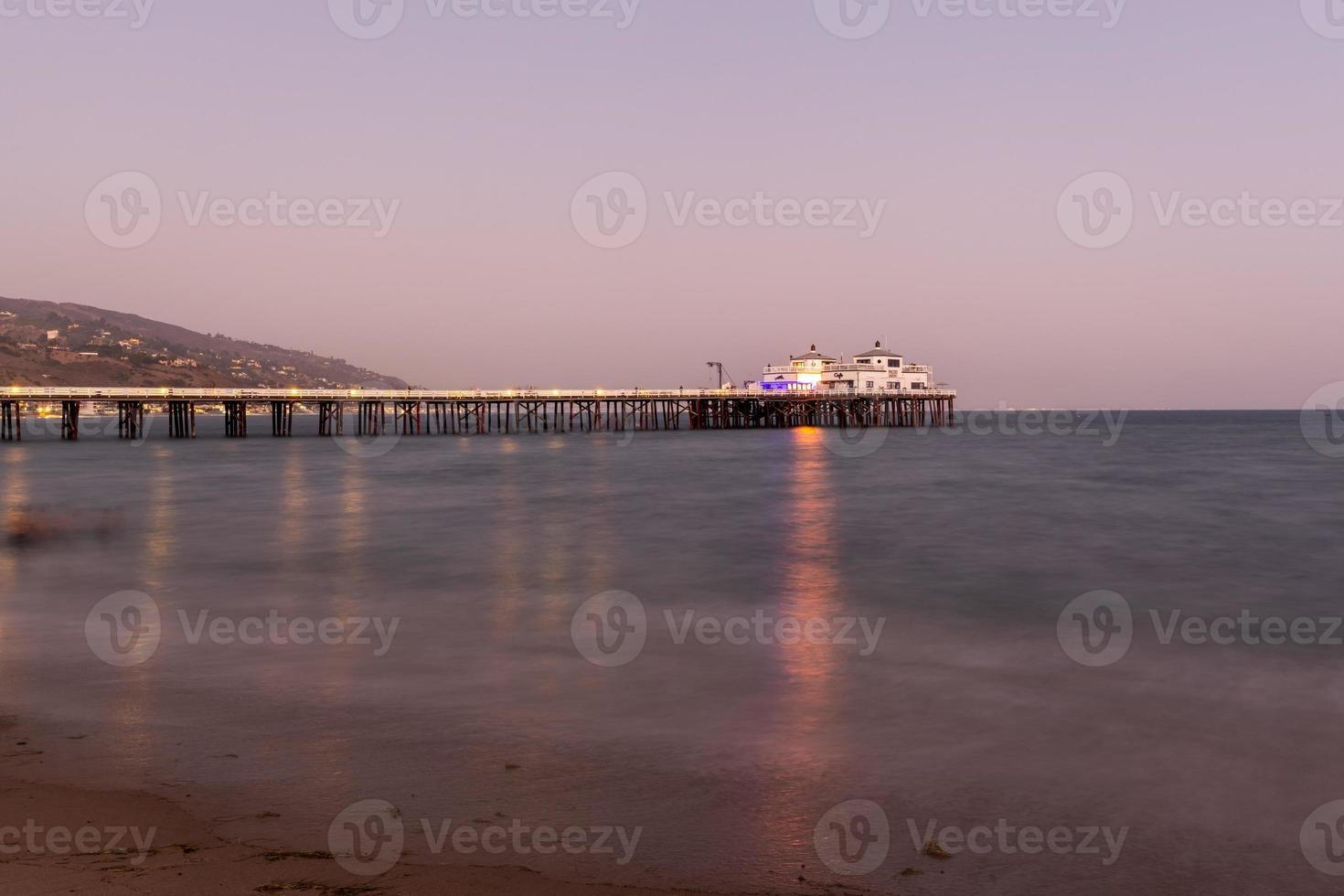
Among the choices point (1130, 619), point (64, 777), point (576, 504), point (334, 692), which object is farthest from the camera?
point (576, 504)

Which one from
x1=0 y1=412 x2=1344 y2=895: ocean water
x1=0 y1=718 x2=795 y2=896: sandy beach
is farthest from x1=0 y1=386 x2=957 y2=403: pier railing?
x1=0 y1=718 x2=795 y2=896: sandy beach

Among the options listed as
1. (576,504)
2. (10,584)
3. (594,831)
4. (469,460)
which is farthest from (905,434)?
(594,831)

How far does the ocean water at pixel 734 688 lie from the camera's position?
7.30 m

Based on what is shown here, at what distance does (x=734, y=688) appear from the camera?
11344 mm

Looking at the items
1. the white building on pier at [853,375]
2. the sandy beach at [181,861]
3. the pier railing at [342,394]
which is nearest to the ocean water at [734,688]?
the sandy beach at [181,861]

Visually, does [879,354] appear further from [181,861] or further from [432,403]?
[181,861]

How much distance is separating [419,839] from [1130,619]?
526 inches

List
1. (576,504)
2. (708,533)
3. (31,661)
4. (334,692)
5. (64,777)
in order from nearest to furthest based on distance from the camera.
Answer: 1. (64,777)
2. (334,692)
3. (31,661)
4. (708,533)
5. (576,504)

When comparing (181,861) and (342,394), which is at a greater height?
(342,394)

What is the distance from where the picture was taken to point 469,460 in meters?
56.3

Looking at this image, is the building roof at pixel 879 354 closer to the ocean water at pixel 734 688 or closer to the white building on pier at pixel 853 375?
the white building on pier at pixel 853 375

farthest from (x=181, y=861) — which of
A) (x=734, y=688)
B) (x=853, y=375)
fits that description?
(x=853, y=375)

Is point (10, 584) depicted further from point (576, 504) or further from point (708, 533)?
point (576, 504)

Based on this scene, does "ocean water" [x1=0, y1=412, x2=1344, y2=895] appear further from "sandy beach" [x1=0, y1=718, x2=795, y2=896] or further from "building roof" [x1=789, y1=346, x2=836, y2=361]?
"building roof" [x1=789, y1=346, x2=836, y2=361]
